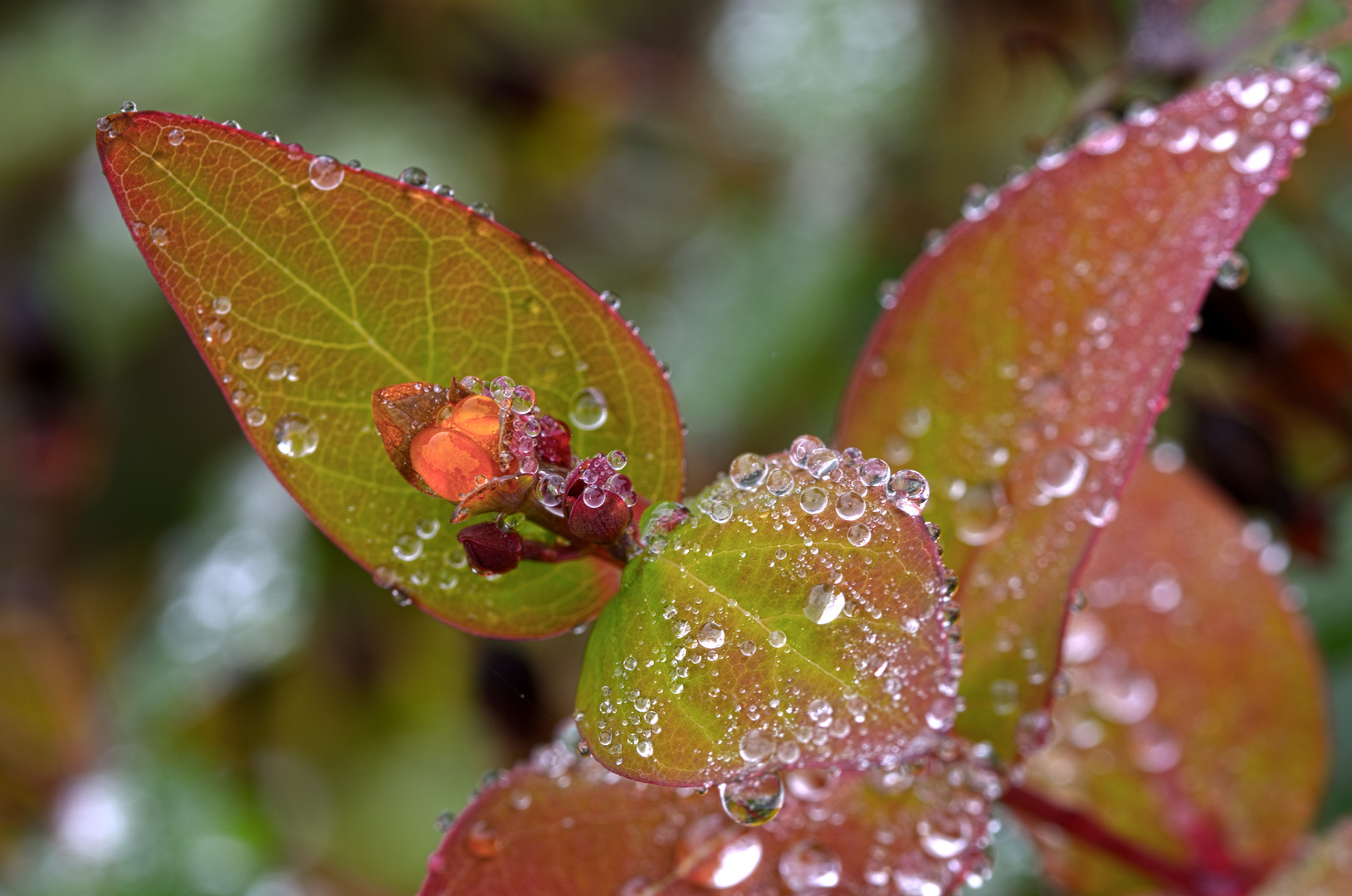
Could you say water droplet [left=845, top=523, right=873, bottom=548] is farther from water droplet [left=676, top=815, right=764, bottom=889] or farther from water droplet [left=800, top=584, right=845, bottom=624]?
water droplet [left=676, top=815, right=764, bottom=889]

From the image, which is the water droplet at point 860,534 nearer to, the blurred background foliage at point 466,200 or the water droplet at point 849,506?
the water droplet at point 849,506

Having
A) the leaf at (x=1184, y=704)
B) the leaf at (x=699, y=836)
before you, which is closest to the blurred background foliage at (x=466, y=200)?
the leaf at (x=1184, y=704)

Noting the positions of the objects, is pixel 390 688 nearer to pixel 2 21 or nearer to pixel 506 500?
pixel 506 500

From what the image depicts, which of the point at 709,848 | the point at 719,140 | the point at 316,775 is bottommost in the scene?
the point at 316,775

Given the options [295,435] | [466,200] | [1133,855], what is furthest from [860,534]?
[466,200]

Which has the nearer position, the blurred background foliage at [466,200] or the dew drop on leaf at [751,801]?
the dew drop on leaf at [751,801]

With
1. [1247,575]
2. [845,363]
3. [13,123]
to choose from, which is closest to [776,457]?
[1247,575]
